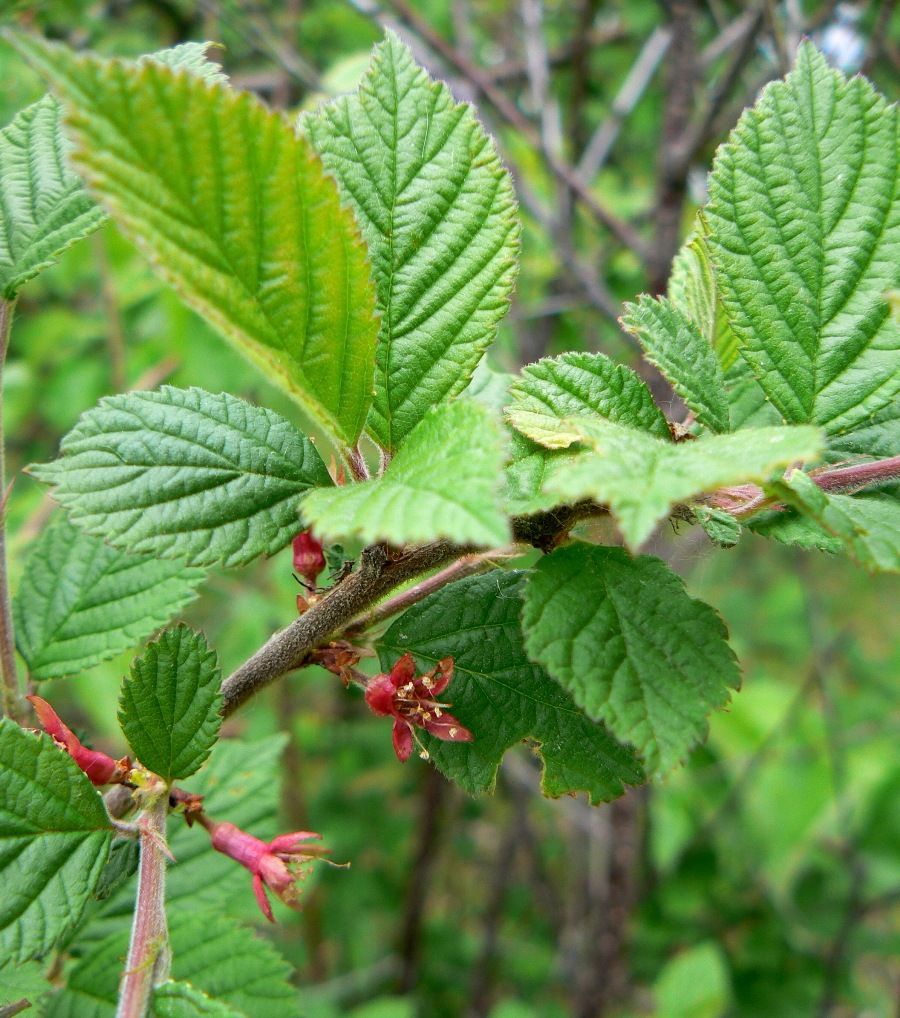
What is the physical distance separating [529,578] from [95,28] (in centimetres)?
376

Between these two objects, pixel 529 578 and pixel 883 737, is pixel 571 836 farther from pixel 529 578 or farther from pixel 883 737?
pixel 529 578

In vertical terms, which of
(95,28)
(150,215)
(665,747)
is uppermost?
(95,28)

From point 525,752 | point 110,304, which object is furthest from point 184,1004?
point 525,752

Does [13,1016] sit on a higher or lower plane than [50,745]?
lower

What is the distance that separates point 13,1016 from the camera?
841 mm

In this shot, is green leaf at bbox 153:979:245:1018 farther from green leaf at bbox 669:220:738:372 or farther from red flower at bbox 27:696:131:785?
green leaf at bbox 669:220:738:372

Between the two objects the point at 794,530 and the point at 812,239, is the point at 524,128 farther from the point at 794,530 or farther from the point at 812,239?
the point at 794,530

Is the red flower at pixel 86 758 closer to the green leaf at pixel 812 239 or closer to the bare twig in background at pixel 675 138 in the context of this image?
the green leaf at pixel 812 239

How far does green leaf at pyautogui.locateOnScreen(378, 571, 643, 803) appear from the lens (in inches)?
31.6

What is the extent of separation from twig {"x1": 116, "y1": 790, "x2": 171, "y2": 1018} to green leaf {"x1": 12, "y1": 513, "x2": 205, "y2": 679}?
0.33 meters

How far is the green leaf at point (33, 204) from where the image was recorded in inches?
35.9

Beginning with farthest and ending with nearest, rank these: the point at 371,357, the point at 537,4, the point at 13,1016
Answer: the point at 537,4, the point at 13,1016, the point at 371,357

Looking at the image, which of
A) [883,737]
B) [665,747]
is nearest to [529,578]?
[665,747]

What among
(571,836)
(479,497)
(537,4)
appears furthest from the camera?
(571,836)
